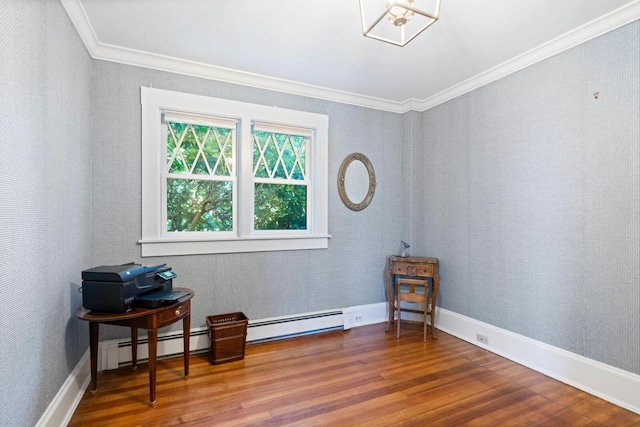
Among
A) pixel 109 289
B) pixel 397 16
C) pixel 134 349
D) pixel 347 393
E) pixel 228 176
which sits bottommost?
pixel 347 393

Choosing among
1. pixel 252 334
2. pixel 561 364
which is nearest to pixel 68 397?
pixel 252 334

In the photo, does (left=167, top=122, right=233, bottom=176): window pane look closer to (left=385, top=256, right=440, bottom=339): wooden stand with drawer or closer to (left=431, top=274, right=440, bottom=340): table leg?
(left=385, top=256, right=440, bottom=339): wooden stand with drawer

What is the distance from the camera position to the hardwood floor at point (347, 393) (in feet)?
6.49

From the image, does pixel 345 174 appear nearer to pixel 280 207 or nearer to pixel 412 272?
pixel 280 207

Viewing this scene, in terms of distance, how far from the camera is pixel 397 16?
163cm

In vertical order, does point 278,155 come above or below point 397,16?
below

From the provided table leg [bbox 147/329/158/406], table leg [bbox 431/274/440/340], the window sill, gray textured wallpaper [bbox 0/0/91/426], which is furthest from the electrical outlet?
gray textured wallpaper [bbox 0/0/91/426]

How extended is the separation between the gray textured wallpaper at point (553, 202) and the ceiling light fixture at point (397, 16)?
51.4 inches

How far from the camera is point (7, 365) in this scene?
4.35 feet

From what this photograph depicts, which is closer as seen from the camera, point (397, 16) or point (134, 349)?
point (397, 16)

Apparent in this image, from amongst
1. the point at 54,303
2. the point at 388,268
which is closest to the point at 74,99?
the point at 54,303

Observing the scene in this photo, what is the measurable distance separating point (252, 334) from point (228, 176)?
1.64 metres

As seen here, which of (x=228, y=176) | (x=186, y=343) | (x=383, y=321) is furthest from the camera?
(x=383, y=321)

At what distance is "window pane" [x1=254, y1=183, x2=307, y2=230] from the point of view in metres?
3.33
